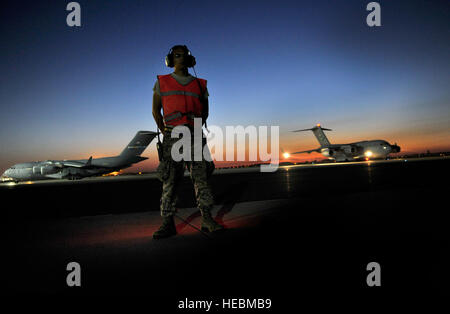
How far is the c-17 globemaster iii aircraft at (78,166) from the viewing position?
109 ft

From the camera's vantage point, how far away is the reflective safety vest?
360 centimetres

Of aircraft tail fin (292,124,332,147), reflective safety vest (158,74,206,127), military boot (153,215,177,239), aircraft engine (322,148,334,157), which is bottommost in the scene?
military boot (153,215,177,239)

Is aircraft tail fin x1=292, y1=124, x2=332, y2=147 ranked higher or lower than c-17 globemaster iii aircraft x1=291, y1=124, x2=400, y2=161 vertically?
higher

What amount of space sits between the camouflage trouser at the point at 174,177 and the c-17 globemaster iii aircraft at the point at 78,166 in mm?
30105

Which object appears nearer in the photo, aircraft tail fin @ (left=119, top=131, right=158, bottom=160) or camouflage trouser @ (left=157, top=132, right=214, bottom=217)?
camouflage trouser @ (left=157, top=132, right=214, bottom=217)

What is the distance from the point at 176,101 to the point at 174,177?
0.94m

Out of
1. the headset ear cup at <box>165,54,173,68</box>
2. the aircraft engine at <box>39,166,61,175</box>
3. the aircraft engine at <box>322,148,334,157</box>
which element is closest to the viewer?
the headset ear cup at <box>165,54,173,68</box>

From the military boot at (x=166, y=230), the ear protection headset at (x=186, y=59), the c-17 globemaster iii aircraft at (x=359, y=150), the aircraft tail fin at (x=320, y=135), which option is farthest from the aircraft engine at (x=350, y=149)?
the military boot at (x=166, y=230)

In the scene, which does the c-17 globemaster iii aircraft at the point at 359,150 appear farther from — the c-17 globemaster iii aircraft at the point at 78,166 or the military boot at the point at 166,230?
the military boot at the point at 166,230

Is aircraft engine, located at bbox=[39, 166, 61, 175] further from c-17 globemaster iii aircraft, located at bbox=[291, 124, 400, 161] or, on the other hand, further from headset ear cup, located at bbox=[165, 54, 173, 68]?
c-17 globemaster iii aircraft, located at bbox=[291, 124, 400, 161]

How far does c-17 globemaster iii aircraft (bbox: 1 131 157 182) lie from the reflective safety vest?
30.0 metres

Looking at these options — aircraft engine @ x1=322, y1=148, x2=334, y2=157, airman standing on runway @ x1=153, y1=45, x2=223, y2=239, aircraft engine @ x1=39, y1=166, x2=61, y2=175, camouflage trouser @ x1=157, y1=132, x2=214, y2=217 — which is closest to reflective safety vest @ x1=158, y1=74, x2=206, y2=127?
airman standing on runway @ x1=153, y1=45, x2=223, y2=239

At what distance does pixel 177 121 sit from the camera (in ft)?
11.9
